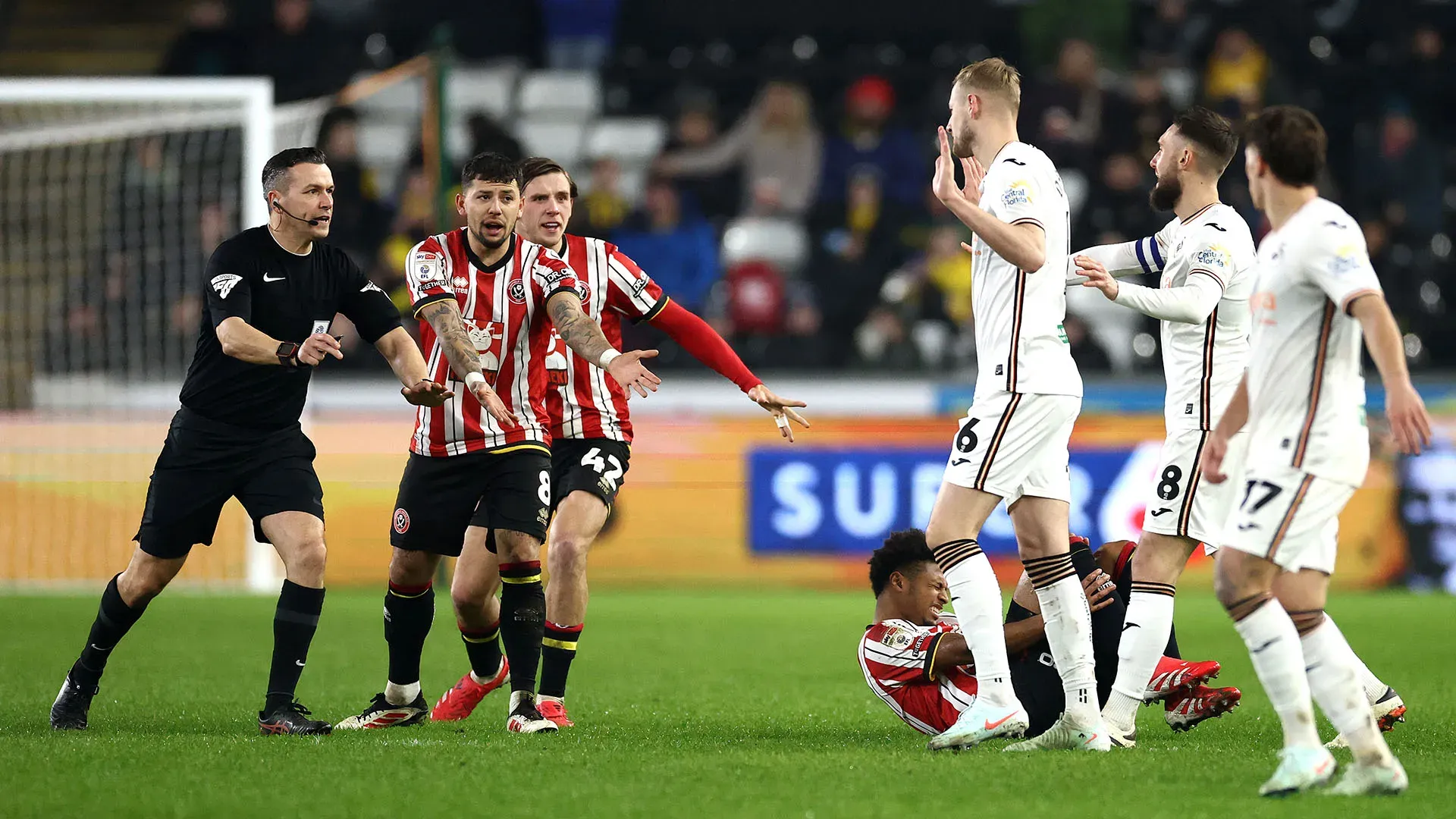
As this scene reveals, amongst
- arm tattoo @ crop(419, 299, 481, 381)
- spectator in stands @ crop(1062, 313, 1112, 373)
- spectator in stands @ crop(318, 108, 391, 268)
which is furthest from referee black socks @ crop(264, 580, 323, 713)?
spectator in stands @ crop(318, 108, 391, 268)

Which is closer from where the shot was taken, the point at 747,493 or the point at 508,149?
the point at 747,493

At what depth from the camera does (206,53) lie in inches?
752

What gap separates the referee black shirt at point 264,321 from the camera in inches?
264

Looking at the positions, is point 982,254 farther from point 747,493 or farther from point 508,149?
point 508,149

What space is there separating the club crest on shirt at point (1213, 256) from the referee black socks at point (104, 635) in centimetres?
436

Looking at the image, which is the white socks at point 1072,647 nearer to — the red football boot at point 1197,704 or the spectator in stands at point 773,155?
the red football boot at point 1197,704

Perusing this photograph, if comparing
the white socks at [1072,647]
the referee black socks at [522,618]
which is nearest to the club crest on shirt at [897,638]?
the white socks at [1072,647]

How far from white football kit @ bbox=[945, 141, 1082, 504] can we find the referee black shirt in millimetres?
2479

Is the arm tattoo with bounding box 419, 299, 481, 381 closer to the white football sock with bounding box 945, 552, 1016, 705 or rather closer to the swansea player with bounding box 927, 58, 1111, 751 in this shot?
the swansea player with bounding box 927, 58, 1111, 751

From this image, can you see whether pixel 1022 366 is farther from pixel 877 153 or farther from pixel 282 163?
pixel 877 153

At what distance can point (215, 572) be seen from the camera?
14.4 meters

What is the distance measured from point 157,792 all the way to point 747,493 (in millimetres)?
9612

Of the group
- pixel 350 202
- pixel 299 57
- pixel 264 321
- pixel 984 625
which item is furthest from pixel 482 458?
pixel 299 57

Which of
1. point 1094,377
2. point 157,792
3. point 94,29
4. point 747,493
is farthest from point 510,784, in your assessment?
point 94,29
